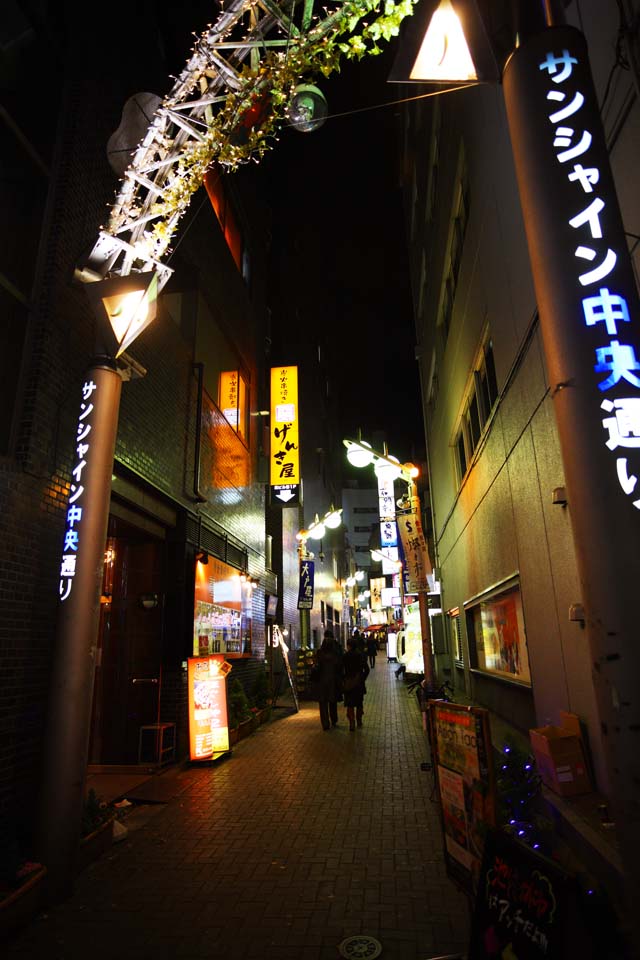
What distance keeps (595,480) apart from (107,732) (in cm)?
914

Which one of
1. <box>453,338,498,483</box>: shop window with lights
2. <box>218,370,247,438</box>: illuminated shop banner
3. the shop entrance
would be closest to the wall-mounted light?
the shop entrance

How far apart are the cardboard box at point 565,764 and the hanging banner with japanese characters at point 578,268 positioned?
359 centimetres

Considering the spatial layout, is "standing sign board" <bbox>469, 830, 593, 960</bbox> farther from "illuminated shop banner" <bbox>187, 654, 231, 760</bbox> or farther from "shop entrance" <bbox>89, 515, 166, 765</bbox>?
"shop entrance" <bbox>89, 515, 166, 765</bbox>

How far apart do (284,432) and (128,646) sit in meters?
8.69

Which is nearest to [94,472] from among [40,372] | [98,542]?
[98,542]

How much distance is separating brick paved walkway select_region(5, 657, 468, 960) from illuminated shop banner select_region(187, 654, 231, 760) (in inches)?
30.5

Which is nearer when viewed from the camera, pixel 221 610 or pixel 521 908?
pixel 521 908

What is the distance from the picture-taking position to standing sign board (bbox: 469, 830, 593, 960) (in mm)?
2453

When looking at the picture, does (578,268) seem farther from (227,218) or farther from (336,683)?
(227,218)

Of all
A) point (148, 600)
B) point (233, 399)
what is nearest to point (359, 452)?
point (233, 399)

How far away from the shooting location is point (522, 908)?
2.75 metres

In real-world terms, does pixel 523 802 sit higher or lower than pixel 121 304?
lower

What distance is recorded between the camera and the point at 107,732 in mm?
9273

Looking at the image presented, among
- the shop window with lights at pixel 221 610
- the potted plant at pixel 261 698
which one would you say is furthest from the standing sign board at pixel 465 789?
the potted plant at pixel 261 698
